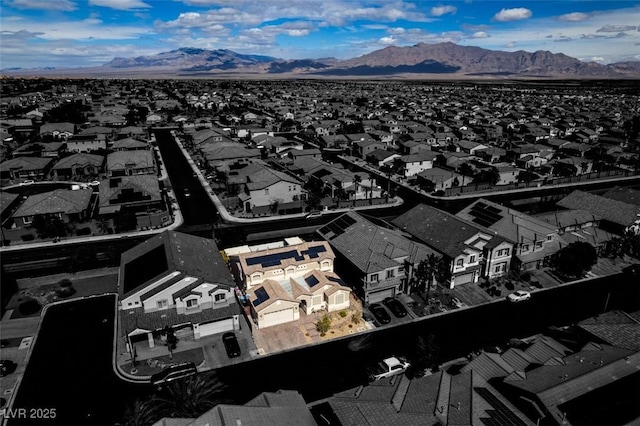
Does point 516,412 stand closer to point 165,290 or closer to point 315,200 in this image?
point 165,290

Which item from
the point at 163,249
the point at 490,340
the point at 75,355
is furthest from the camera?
the point at 163,249

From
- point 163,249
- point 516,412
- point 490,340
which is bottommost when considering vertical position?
point 490,340

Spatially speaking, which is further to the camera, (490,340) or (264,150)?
(264,150)

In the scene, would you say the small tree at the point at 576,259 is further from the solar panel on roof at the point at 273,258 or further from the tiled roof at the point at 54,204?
the tiled roof at the point at 54,204

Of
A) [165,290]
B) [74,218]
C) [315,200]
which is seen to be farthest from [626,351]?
[74,218]

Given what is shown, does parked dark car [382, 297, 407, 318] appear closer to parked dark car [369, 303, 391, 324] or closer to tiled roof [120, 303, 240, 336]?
parked dark car [369, 303, 391, 324]

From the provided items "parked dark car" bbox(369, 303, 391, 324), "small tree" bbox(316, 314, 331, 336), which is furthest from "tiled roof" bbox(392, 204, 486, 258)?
"small tree" bbox(316, 314, 331, 336)
